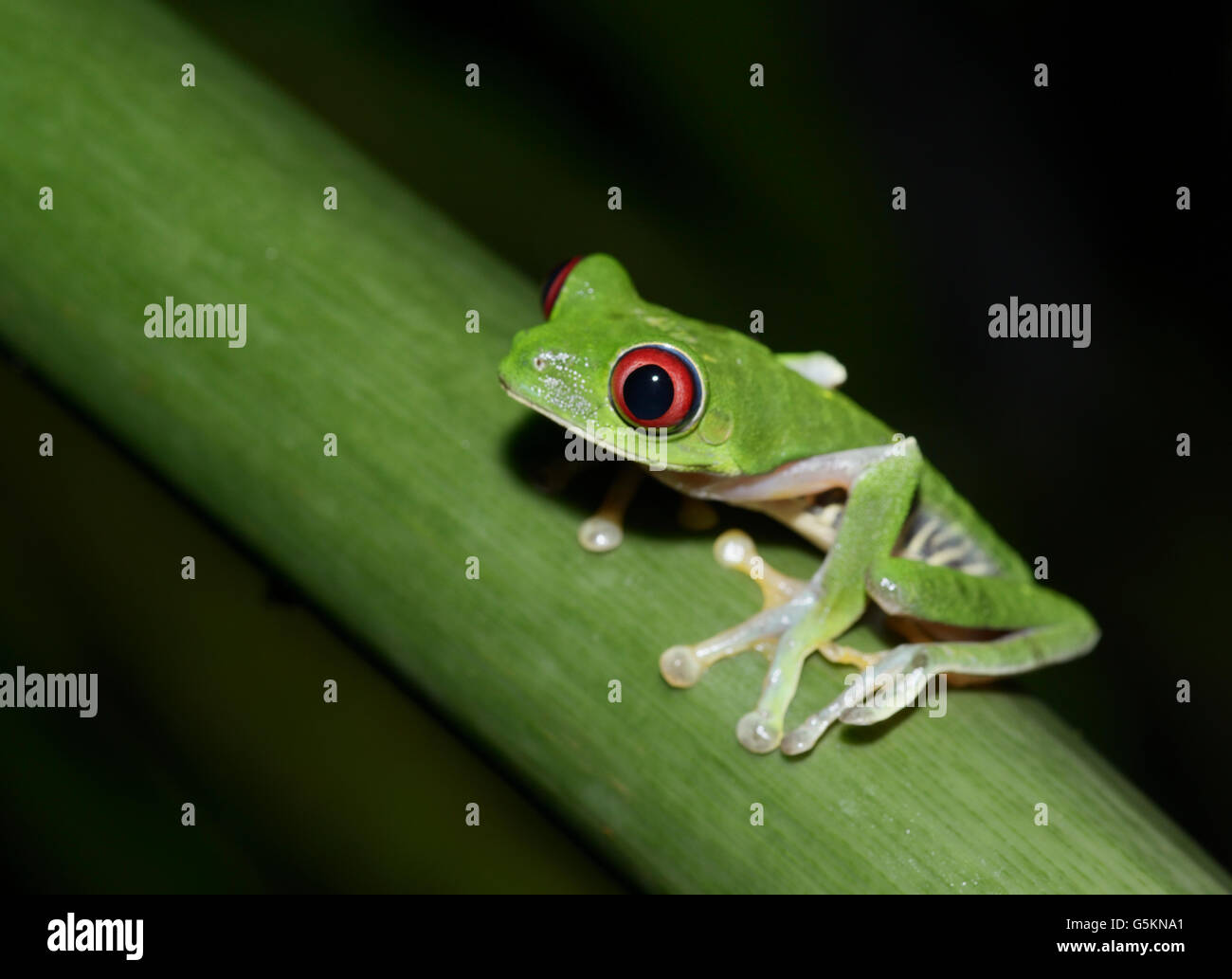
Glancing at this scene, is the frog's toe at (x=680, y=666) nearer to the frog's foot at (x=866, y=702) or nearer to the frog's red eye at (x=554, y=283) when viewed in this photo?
the frog's foot at (x=866, y=702)

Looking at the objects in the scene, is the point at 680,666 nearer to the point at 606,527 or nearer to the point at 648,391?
the point at 606,527

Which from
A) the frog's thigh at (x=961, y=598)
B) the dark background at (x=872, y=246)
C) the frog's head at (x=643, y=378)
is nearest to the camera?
the frog's head at (x=643, y=378)

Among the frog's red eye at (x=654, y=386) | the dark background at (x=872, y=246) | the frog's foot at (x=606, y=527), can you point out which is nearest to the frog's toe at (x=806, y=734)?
the frog's foot at (x=606, y=527)

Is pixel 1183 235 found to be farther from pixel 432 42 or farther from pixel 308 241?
pixel 308 241

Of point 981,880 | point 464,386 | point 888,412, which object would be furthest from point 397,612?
point 888,412

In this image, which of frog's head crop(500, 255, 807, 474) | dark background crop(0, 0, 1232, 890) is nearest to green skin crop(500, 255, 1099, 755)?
frog's head crop(500, 255, 807, 474)

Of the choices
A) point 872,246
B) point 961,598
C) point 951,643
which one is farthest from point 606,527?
point 872,246
